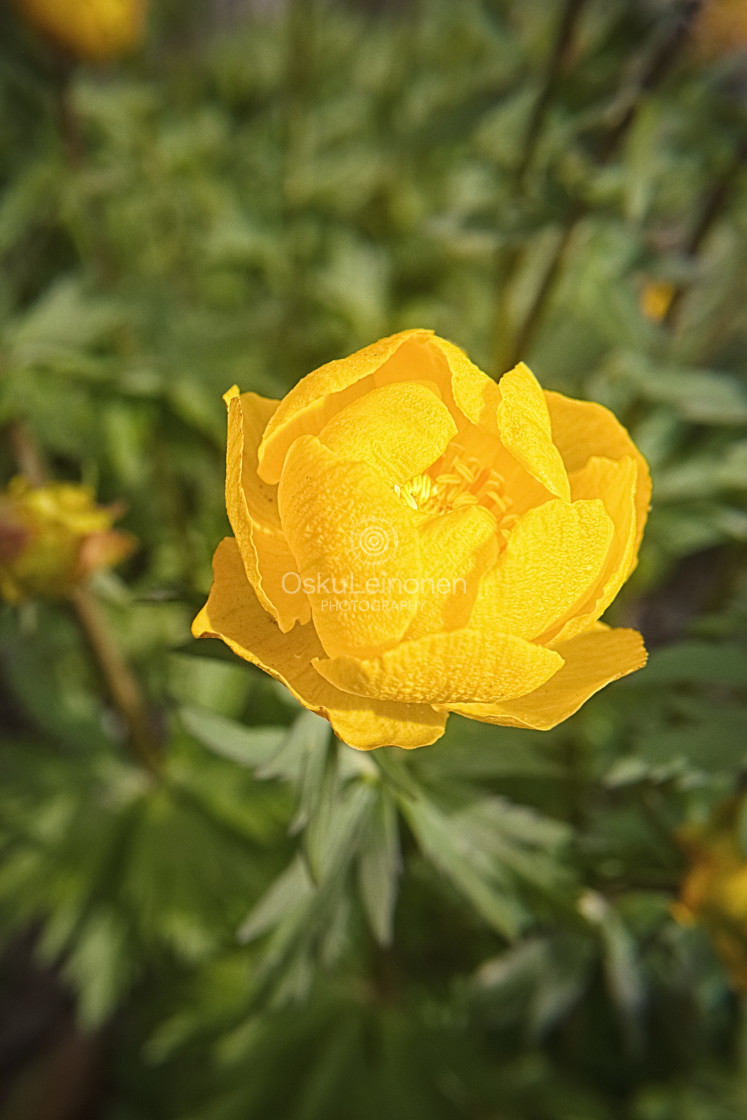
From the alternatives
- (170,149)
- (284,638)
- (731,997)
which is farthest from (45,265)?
(731,997)

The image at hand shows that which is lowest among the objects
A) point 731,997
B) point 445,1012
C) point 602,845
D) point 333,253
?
point 731,997

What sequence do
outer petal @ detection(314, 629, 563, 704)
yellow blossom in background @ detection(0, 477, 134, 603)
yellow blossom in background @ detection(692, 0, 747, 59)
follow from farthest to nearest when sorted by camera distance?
1. yellow blossom in background @ detection(692, 0, 747, 59)
2. yellow blossom in background @ detection(0, 477, 134, 603)
3. outer petal @ detection(314, 629, 563, 704)

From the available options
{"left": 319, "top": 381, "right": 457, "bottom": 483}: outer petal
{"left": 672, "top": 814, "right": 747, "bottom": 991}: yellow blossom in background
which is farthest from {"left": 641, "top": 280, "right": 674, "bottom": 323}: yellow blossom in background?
{"left": 319, "top": 381, "right": 457, "bottom": 483}: outer petal

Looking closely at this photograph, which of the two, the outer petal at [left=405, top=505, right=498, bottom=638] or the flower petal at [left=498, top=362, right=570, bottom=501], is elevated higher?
the flower petal at [left=498, top=362, right=570, bottom=501]

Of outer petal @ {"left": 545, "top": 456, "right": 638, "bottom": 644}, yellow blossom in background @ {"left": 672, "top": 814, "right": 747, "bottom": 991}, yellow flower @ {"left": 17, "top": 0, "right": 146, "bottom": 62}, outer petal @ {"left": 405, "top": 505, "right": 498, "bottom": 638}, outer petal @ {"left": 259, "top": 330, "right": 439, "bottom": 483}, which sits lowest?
yellow blossom in background @ {"left": 672, "top": 814, "right": 747, "bottom": 991}

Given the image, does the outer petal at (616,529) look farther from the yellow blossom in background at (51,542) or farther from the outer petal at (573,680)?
the yellow blossom in background at (51,542)

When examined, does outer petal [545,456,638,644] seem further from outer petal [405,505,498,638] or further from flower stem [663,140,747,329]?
flower stem [663,140,747,329]

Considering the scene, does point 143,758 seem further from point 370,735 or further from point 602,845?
point 370,735
